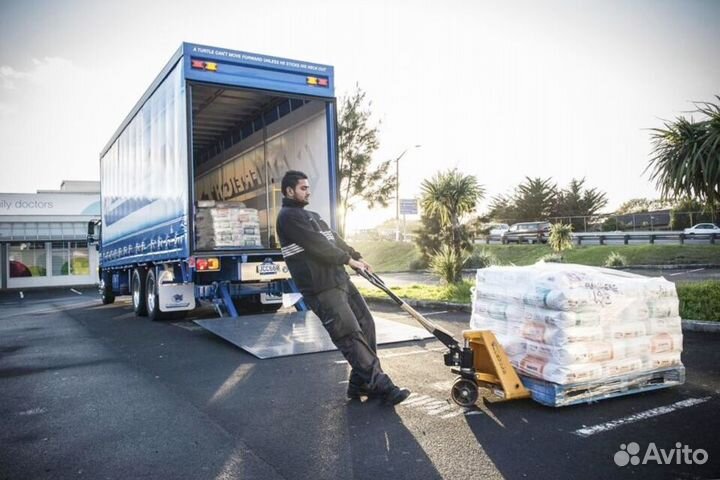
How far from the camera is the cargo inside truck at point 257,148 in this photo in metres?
9.27

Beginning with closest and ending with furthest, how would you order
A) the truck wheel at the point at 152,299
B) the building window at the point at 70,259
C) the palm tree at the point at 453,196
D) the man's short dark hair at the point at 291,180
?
1. the man's short dark hair at the point at 291,180
2. the truck wheel at the point at 152,299
3. the palm tree at the point at 453,196
4. the building window at the point at 70,259

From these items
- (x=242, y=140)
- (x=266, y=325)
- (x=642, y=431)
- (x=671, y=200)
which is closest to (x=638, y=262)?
(x=671, y=200)

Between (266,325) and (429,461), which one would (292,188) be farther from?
(266,325)

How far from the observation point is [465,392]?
A: 13.9ft

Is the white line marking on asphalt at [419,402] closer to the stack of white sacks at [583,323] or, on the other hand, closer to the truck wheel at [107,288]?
the stack of white sacks at [583,323]

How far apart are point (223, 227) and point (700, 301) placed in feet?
25.8

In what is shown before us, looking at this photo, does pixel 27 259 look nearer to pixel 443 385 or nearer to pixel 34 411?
pixel 34 411

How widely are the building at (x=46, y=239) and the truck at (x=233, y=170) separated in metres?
21.9

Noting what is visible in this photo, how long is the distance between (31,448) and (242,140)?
9.00m

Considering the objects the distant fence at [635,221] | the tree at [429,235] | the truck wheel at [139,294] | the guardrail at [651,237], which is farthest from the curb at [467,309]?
the distant fence at [635,221]

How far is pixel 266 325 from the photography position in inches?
314

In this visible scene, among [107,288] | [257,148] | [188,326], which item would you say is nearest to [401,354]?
[188,326]

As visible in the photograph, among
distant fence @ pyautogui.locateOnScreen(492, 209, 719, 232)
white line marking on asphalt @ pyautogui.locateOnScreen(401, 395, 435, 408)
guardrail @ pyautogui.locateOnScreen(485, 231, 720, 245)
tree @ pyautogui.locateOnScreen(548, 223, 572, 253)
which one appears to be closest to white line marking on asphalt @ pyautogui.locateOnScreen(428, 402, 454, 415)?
white line marking on asphalt @ pyautogui.locateOnScreen(401, 395, 435, 408)

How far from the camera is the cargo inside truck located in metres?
9.27
